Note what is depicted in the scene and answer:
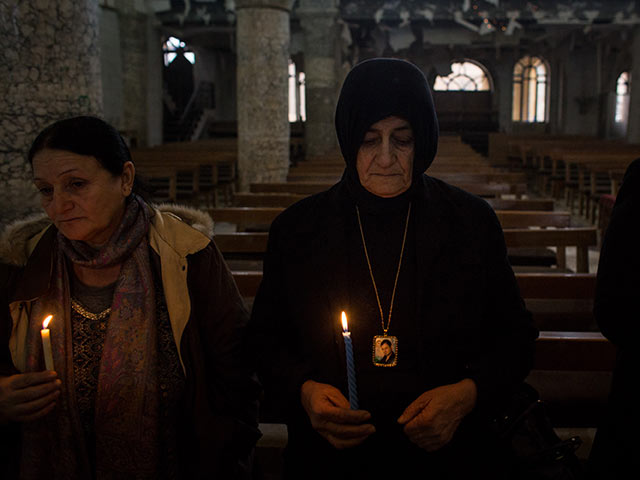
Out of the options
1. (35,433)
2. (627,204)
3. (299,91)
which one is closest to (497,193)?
(627,204)

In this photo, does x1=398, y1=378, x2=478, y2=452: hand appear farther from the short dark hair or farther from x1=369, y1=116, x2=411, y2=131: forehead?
the short dark hair

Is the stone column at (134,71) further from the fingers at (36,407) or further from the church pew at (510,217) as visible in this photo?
the fingers at (36,407)

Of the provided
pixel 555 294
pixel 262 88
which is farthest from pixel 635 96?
pixel 555 294

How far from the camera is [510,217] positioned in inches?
172

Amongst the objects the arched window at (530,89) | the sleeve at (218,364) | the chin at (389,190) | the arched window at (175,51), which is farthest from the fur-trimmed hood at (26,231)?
the arched window at (530,89)

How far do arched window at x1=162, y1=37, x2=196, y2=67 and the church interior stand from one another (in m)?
0.09

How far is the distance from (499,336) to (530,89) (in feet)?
84.6

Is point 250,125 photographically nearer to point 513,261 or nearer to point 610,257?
point 513,261

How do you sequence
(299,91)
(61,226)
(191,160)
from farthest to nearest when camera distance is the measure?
(299,91)
(191,160)
(61,226)

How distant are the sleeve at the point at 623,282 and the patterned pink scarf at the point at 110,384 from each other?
1.17 meters

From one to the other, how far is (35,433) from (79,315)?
0.34 metres

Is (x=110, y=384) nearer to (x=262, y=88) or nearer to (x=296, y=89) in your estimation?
(x=262, y=88)

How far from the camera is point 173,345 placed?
1.69 metres

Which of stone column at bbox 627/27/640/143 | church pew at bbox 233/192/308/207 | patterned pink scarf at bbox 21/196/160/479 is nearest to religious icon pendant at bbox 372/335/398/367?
patterned pink scarf at bbox 21/196/160/479
